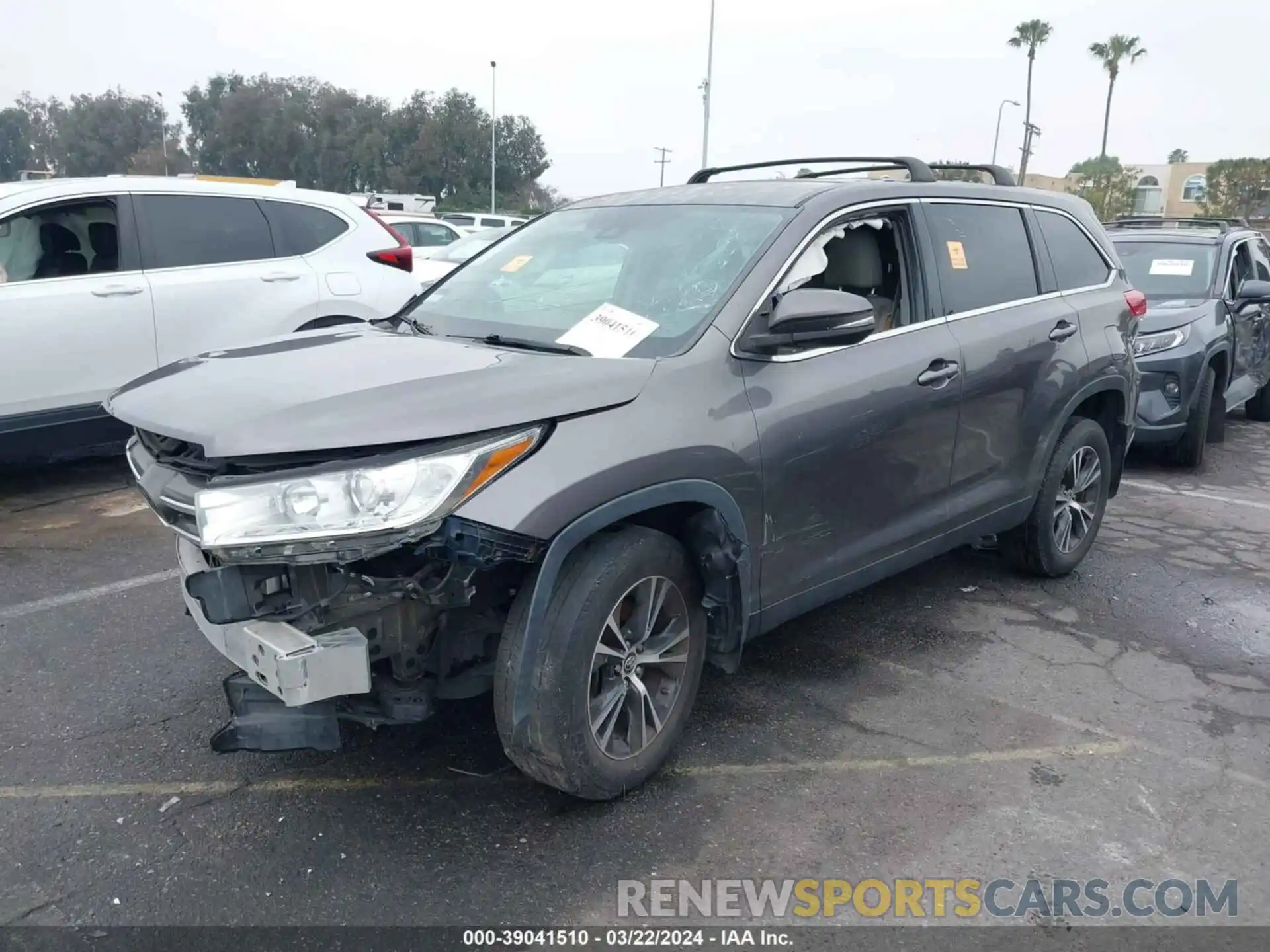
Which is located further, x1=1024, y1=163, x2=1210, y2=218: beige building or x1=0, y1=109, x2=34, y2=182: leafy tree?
x1=0, y1=109, x2=34, y2=182: leafy tree

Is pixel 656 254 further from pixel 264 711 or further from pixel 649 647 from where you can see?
pixel 264 711

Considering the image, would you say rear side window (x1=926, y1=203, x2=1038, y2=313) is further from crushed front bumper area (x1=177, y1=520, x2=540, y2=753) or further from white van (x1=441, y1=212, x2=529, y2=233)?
white van (x1=441, y1=212, x2=529, y2=233)

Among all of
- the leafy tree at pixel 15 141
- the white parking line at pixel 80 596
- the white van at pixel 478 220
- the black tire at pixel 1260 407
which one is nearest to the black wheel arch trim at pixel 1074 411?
the white parking line at pixel 80 596

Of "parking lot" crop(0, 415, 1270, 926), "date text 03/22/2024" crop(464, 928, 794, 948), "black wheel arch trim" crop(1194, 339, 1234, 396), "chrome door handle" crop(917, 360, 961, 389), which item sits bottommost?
"date text 03/22/2024" crop(464, 928, 794, 948)

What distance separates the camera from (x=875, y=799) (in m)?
3.04

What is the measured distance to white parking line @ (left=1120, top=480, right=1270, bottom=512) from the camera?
668 centimetres

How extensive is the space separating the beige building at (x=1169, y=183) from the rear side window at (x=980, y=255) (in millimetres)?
65289

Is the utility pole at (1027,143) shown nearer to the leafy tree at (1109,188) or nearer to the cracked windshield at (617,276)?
the leafy tree at (1109,188)

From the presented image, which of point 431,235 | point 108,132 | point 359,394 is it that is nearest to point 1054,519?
point 359,394

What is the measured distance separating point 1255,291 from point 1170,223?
223 centimetres

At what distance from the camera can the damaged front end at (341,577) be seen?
2396mm

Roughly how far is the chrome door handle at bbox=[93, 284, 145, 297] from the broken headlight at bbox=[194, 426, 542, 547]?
13.1 ft

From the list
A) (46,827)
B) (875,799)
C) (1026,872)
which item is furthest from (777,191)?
(46,827)

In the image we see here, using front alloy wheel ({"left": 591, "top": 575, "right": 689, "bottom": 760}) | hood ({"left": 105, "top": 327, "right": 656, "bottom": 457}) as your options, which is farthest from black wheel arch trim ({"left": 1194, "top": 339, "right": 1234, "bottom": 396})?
hood ({"left": 105, "top": 327, "right": 656, "bottom": 457})
